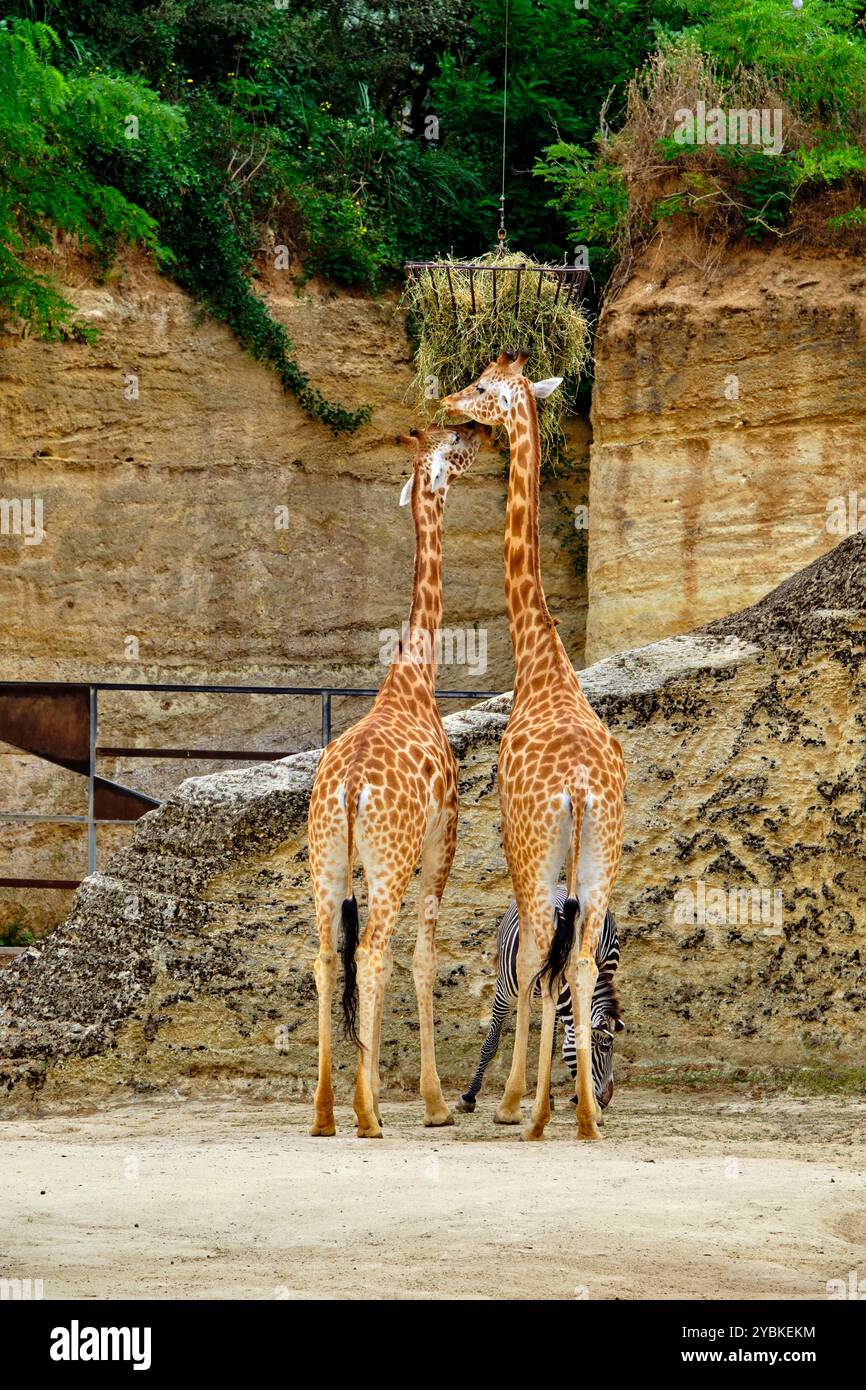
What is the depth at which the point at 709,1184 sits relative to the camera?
524 cm

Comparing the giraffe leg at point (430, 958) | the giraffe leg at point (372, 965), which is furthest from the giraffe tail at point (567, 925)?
the giraffe leg at point (372, 965)

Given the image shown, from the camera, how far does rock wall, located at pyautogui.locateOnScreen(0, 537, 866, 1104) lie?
7965mm

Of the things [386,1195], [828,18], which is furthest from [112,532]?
[386,1195]

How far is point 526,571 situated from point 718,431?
6.73 m

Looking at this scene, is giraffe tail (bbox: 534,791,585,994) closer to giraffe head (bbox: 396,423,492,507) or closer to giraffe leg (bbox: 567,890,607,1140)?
giraffe leg (bbox: 567,890,607,1140)

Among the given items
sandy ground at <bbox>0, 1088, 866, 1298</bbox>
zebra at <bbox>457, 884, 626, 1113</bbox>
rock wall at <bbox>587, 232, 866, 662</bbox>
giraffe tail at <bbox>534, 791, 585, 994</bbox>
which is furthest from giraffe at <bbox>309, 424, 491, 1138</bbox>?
rock wall at <bbox>587, 232, 866, 662</bbox>

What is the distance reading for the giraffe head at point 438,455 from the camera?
7.72 m

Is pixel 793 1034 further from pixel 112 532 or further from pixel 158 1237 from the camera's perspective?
pixel 112 532

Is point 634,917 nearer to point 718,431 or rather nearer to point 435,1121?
point 435,1121

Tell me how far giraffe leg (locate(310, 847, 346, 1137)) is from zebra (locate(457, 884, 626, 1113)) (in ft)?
3.10

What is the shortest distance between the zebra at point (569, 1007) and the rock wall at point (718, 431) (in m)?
6.55

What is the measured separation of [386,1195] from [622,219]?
11.1 meters

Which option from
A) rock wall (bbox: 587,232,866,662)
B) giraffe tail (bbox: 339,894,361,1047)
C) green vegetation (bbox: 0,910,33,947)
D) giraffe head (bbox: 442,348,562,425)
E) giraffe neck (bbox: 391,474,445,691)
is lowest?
green vegetation (bbox: 0,910,33,947)

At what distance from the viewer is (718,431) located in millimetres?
13789
